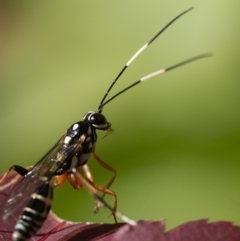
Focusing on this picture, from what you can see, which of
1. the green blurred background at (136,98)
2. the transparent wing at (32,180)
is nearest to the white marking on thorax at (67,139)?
the transparent wing at (32,180)

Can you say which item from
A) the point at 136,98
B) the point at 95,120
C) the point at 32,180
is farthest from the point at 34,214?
the point at 136,98

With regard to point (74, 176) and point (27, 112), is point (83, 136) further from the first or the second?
point (27, 112)

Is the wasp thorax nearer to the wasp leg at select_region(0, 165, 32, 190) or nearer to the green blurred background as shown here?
the wasp leg at select_region(0, 165, 32, 190)

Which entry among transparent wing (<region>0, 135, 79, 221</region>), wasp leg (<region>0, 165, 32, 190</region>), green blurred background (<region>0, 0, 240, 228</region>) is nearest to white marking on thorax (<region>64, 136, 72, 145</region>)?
transparent wing (<region>0, 135, 79, 221</region>)

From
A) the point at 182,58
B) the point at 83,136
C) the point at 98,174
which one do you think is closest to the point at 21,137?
the point at 98,174

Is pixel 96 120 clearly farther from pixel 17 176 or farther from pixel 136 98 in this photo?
pixel 136 98

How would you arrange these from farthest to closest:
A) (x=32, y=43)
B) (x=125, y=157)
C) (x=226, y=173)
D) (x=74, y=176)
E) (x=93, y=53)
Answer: (x=32, y=43) → (x=93, y=53) → (x=125, y=157) → (x=226, y=173) → (x=74, y=176)
